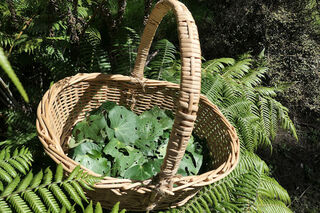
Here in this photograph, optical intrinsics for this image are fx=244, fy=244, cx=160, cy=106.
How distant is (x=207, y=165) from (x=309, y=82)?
2.27 m

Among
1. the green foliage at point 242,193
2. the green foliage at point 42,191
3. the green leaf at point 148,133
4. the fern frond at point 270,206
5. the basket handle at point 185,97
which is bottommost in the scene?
the fern frond at point 270,206

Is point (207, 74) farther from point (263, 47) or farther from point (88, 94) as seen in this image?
point (263, 47)

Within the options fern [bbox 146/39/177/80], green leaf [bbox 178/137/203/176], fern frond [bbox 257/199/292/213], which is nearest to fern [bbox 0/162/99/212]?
green leaf [bbox 178/137/203/176]

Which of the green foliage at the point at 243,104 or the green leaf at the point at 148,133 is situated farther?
the green foliage at the point at 243,104

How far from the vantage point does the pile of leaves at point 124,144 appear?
1230mm

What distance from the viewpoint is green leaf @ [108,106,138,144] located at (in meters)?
1.43

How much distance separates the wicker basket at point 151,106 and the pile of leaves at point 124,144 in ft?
0.36

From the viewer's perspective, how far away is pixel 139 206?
104 centimetres

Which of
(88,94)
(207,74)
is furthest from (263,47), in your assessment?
(88,94)

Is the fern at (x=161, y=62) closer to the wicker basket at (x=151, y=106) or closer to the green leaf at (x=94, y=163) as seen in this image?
the wicker basket at (x=151, y=106)

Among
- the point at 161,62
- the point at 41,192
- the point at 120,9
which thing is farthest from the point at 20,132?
the point at 161,62

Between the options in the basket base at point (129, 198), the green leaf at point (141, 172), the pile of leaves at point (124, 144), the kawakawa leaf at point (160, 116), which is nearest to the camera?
the basket base at point (129, 198)

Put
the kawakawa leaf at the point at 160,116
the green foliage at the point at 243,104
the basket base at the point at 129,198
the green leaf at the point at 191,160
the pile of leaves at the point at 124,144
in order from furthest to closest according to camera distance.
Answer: the green foliage at the point at 243,104, the kawakawa leaf at the point at 160,116, the green leaf at the point at 191,160, the pile of leaves at the point at 124,144, the basket base at the point at 129,198

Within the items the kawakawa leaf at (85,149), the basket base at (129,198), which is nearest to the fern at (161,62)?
the kawakawa leaf at (85,149)
